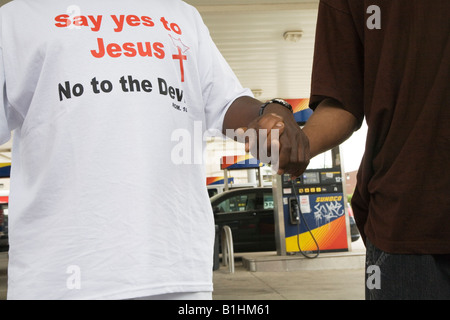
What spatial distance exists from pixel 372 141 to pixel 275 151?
29cm

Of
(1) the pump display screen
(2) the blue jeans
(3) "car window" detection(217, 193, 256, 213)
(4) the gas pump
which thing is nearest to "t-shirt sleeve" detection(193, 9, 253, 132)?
(2) the blue jeans

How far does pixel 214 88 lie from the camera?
1.65 metres

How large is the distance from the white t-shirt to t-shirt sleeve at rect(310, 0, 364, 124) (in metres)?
0.37

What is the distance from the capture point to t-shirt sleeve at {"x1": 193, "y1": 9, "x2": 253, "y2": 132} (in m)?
1.64

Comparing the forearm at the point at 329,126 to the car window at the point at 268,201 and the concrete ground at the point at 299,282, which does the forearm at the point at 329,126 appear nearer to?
the concrete ground at the point at 299,282

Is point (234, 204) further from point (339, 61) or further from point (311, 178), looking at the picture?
point (339, 61)

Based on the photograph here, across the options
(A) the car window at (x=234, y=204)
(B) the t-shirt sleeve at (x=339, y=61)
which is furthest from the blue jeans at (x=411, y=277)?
(A) the car window at (x=234, y=204)

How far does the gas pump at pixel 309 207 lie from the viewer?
10867mm

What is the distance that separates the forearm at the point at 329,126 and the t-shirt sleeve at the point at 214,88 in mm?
295

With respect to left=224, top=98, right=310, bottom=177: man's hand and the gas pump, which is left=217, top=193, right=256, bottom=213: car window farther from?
left=224, top=98, right=310, bottom=177: man's hand

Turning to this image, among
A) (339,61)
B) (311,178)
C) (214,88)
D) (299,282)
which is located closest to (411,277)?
(339,61)

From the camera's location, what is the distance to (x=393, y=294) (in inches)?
48.7

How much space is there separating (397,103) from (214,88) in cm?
58

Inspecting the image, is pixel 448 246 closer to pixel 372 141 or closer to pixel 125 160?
pixel 372 141
